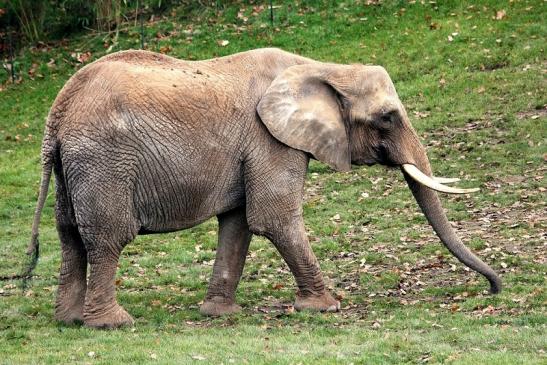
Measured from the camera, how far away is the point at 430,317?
1272 centimetres

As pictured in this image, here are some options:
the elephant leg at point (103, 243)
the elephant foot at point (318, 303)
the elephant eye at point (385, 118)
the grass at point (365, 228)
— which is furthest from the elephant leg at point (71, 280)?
the elephant eye at point (385, 118)

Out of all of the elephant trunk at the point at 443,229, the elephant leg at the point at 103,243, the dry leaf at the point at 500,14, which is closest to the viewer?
the elephant leg at the point at 103,243

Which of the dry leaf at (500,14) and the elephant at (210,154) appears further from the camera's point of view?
the dry leaf at (500,14)

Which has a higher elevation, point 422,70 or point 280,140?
point 280,140

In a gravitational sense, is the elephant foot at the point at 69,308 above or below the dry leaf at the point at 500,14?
above

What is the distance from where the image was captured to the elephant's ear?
13.3 m

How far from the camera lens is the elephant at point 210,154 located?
41.4 feet

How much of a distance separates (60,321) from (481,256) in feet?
18.2

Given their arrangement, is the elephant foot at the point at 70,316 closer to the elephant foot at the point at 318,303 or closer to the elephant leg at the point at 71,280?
the elephant leg at the point at 71,280

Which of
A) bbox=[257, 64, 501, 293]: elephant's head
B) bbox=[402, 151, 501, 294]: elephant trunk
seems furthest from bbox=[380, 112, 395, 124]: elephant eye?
bbox=[402, 151, 501, 294]: elephant trunk

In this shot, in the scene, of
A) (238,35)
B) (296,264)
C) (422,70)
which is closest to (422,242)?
(296,264)

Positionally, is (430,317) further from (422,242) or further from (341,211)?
(341,211)

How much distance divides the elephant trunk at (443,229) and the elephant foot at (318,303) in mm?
1453

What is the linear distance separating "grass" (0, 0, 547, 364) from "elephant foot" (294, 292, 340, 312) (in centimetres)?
18
